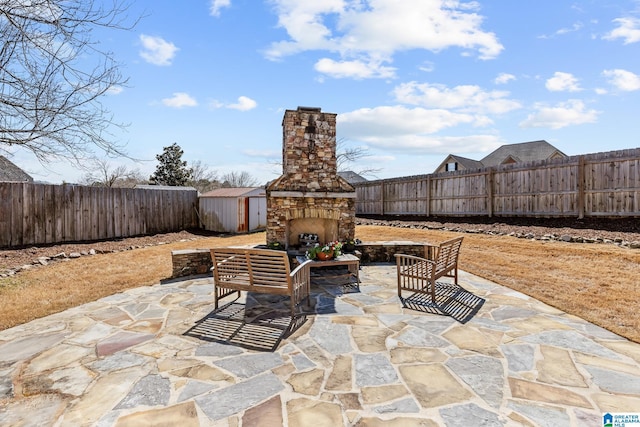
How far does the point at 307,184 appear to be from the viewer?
6938 mm

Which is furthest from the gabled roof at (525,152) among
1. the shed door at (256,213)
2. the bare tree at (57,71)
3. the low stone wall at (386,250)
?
the bare tree at (57,71)

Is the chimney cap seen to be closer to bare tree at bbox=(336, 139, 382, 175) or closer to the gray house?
bare tree at bbox=(336, 139, 382, 175)

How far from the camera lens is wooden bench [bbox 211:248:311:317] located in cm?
389

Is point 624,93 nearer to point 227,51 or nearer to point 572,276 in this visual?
point 572,276

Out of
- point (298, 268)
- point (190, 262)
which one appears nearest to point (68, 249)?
point (190, 262)

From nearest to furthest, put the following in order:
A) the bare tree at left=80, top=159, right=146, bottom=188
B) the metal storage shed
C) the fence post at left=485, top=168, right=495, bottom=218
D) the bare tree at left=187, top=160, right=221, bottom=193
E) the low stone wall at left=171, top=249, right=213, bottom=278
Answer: the low stone wall at left=171, top=249, right=213, bottom=278 → the fence post at left=485, top=168, right=495, bottom=218 → the metal storage shed → the bare tree at left=80, top=159, right=146, bottom=188 → the bare tree at left=187, top=160, right=221, bottom=193

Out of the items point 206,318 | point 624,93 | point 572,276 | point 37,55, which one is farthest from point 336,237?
point 624,93

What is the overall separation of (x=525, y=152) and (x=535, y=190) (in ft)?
54.2

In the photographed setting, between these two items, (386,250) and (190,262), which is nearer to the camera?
(190,262)

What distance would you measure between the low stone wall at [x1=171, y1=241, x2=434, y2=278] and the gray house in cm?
1753

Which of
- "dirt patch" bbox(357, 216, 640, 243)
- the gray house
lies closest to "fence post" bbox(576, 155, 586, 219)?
"dirt patch" bbox(357, 216, 640, 243)

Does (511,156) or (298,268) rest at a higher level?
(511,156)

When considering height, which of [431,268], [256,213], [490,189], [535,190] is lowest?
[431,268]

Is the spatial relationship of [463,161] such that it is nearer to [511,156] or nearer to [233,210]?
[511,156]
